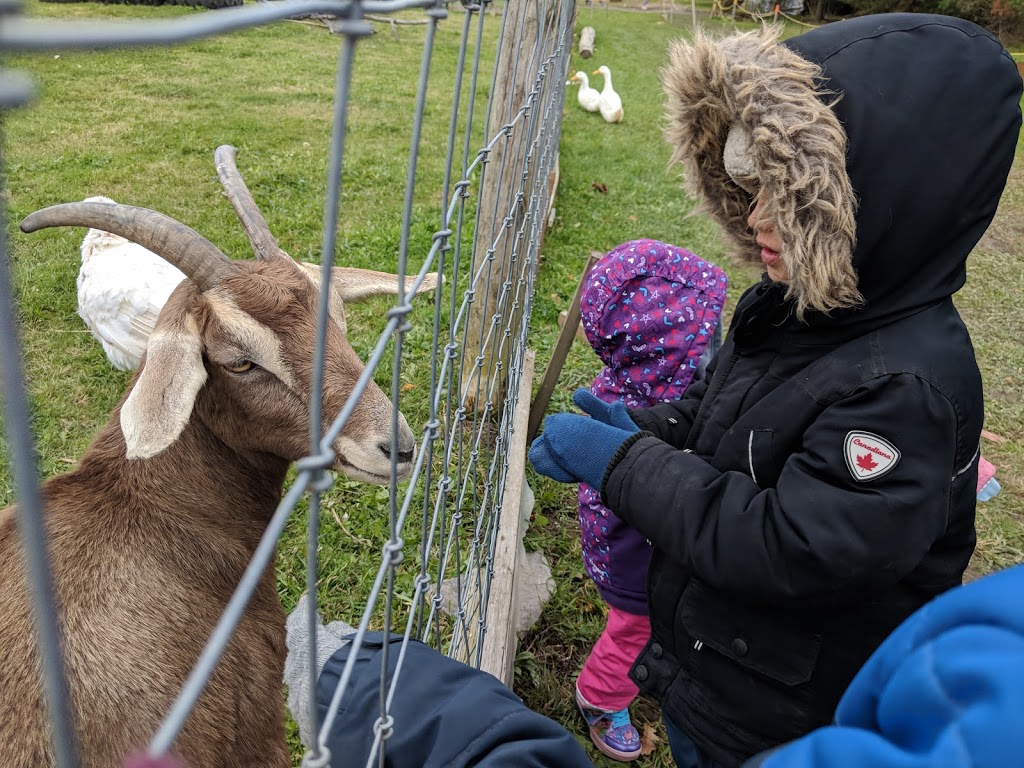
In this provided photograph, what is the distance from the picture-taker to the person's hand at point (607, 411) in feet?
6.84

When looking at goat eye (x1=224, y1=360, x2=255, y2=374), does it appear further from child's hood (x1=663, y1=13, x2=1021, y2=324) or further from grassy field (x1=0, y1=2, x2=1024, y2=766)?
child's hood (x1=663, y1=13, x2=1021, y2=324)

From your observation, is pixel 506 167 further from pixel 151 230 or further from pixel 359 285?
pixel 151 230

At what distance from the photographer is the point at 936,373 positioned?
4.53 ft

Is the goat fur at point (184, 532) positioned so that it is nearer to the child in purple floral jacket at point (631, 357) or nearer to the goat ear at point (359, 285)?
the goat ear at point (359, 285)

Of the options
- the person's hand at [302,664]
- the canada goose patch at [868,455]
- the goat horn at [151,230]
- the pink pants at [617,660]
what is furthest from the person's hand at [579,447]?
the goat horn at [151,230]

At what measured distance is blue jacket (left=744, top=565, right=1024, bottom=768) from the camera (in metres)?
0.66

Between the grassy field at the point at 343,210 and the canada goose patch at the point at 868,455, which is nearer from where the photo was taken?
the canada goose patch at the point at 868,455

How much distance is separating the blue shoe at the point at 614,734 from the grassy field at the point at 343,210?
7 cm

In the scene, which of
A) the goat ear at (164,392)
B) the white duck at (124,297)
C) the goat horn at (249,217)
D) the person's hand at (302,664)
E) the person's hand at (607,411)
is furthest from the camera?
the white duck at (124,297)

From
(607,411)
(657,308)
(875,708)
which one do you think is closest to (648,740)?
(607,411)

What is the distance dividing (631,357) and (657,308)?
227mm

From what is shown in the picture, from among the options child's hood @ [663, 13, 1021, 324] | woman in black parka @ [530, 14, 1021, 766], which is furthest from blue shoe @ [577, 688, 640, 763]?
child's hood @ [663, 13, 1021, 324]

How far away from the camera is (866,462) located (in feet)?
4.46

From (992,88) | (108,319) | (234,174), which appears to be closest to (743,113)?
(992,88)
